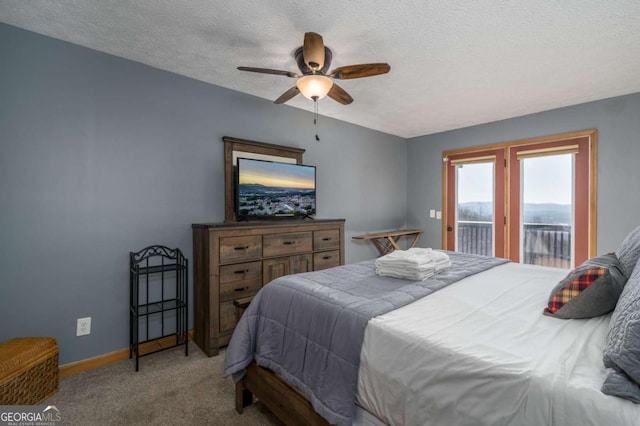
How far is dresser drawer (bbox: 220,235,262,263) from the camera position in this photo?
8.22 ft

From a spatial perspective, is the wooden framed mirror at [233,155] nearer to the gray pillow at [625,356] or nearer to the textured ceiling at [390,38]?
the textured ceiling at [390,38]

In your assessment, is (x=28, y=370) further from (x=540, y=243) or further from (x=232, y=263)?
(x=540, y=243)

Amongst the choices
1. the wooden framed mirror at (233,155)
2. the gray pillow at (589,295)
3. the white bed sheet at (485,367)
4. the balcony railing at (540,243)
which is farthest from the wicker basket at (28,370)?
the balcony railing at (540,243)

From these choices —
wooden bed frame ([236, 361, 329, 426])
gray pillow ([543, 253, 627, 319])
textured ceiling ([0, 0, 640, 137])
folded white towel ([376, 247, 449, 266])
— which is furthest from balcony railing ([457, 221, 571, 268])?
wooden bed frame ([236, 361, 329, 426])

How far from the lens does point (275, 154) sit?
10.9 feet

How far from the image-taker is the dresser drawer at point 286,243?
2.79m

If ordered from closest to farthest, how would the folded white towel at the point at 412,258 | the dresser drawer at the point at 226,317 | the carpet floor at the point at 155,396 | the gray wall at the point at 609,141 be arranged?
the carpet floor at the point at 155,396 → the folded white towel at the point at 412,258 → the dresser drawer at the point at 226,317 → the gray wall at the point at 609,141

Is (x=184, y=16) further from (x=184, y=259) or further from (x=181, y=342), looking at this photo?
(x=181, y=342)

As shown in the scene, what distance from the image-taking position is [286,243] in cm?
293

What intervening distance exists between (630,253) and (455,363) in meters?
1.20

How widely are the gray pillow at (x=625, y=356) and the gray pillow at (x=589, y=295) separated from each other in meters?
0.35

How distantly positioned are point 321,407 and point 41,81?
9.29 ft

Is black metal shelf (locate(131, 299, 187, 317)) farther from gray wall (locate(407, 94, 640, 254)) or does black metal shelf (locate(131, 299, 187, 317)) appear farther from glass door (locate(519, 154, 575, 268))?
gray wall (locate(407, 94, 640, 254))

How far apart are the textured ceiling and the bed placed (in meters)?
1.55
